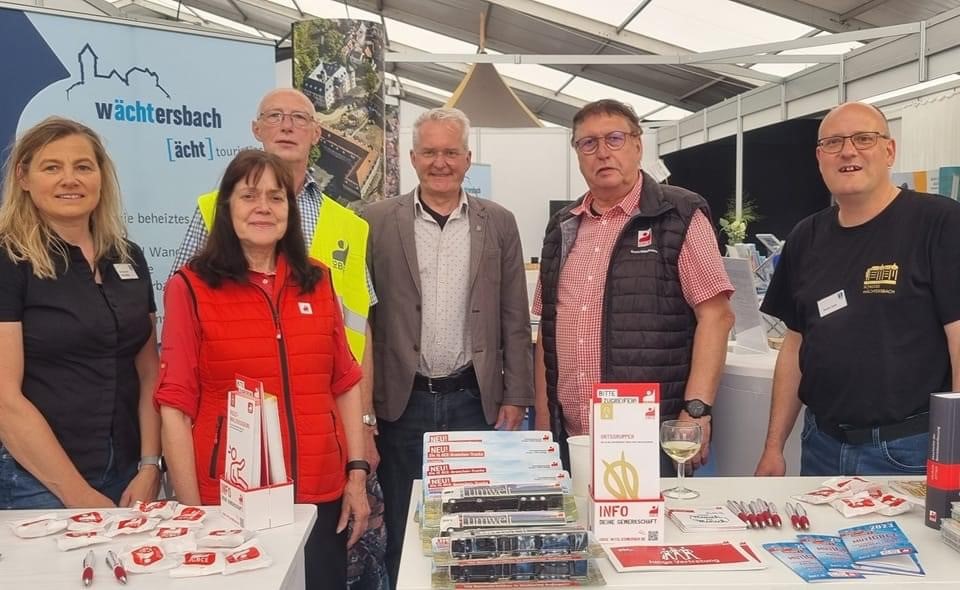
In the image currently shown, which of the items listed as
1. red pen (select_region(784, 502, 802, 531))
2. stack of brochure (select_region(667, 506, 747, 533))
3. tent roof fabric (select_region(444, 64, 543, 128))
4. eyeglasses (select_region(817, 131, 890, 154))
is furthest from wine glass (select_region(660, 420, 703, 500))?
tent roof fabric (select_region(444, 64, 543, 128))

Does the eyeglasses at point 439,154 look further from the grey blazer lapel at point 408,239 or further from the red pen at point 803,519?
the red pen at point 803,519

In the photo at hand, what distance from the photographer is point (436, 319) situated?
2416 mm

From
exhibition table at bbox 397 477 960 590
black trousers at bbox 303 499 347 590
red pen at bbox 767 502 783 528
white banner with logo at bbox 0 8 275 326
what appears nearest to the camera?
exhibition table at bbox 397 477 960 590

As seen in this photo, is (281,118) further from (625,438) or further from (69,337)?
(625,438)

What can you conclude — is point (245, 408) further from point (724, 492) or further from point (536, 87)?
point (536, 87)

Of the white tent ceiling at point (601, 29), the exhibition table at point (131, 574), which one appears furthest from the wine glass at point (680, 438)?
the white tent ceiling at point (601, 29)

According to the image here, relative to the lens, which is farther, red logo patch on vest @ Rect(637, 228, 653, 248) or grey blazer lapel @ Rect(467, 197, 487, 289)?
grey blazer lapel @ Rect(467, 197, 487, 289)

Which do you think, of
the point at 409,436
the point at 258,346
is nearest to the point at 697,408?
the point at 409,436

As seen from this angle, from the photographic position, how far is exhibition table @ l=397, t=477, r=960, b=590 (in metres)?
1.20

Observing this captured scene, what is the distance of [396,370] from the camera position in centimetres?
239

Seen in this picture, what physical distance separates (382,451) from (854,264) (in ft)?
5.06

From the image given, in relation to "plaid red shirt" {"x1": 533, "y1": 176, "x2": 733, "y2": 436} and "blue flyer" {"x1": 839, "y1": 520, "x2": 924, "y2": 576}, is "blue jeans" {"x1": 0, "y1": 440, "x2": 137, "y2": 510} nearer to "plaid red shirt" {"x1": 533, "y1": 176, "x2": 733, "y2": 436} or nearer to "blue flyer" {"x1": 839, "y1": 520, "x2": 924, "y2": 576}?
"plaid red shirt" {"x1": 533, "y1": 176, "x2": 733, "y2": 436}

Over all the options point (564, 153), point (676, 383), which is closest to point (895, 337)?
point (676, 383)

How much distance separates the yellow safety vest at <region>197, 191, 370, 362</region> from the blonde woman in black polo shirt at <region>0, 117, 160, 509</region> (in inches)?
18.3
